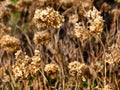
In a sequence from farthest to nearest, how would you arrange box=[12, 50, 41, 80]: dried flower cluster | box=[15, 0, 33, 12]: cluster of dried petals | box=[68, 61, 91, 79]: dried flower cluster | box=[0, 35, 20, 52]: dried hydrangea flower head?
box=[15, 0, 33, 12]: cluster of dried petals < box=[0, 35, 20, 52]: dried hydrangea flower head < box=[68, 61, 91, 79]: dried flower cluster < box=[12, 50, 41, 80]: dried flower cluster

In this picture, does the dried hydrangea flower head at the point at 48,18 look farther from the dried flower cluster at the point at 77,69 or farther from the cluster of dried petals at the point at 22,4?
the cluster of dried petals at the point at 22,4

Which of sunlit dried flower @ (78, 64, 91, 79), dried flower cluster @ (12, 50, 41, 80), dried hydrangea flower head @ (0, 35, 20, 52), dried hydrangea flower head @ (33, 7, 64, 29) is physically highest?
dried hydrangea flower head @ (33, 7, 64, 29)

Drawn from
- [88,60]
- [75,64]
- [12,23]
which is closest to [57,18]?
[75,64]

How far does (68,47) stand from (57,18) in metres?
1.69

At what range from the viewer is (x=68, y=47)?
4098 mm

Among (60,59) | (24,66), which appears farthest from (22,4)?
(24,66)

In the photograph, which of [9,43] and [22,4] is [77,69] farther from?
[22,4]

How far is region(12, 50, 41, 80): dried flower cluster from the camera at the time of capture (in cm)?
Result: 227

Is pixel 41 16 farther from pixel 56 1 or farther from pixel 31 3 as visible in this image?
pixel 31 3

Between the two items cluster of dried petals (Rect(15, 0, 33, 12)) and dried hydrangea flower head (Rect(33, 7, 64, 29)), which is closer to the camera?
dried hydrangea flower head (Rect(33, 7, 64, 29))

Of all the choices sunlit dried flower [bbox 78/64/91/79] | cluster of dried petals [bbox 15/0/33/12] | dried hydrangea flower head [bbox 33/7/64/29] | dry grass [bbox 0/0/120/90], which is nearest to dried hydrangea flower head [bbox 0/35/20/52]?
dry grass [bbox 0/0/120/90]

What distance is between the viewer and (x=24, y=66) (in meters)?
2.28

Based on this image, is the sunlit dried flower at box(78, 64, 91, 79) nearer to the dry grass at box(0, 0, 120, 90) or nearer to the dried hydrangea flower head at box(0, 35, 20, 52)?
the dry grass at box(0, 0, 120, 90)

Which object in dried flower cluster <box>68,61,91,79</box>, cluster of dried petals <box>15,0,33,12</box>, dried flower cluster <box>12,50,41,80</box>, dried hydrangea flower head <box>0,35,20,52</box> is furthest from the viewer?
cluster of dried petals <box>15,0,33,12</box>
